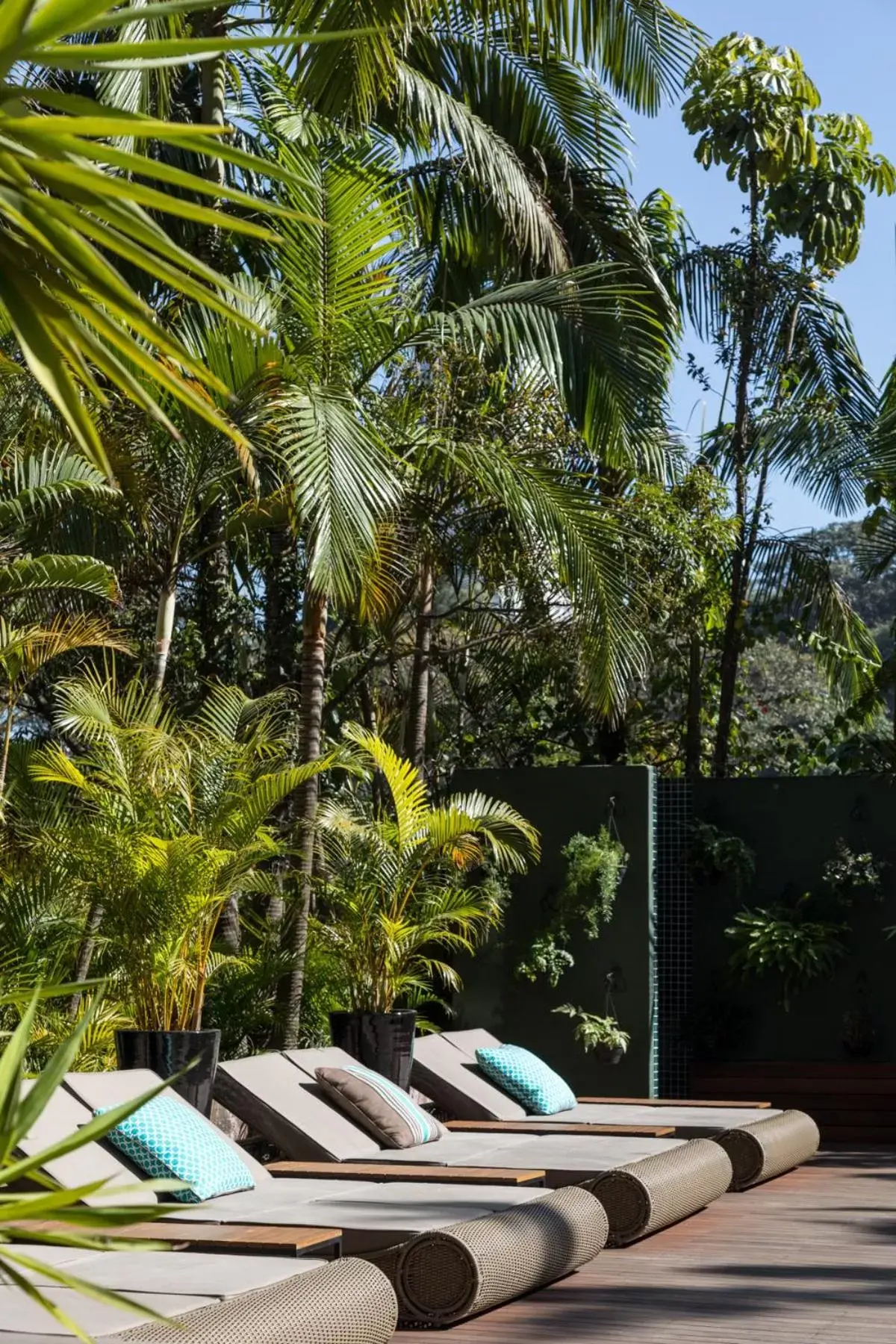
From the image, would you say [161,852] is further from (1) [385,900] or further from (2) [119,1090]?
(1) [385,900]

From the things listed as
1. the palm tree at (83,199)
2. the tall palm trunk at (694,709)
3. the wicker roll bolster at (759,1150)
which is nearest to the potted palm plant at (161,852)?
the wicker roll bolster at (759,1150)

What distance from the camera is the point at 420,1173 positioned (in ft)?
20.9

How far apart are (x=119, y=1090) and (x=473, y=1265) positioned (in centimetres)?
173

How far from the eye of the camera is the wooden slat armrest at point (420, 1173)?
20.5 feet

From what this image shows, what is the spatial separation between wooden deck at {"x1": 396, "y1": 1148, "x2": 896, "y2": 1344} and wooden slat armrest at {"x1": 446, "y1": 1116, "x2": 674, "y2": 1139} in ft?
1.53

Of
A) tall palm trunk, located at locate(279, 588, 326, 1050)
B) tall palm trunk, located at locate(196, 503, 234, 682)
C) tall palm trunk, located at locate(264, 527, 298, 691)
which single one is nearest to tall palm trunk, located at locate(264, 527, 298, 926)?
tall palm trunk, located at locate(264, 527, 298, 691)

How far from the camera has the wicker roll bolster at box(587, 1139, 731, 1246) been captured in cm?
647

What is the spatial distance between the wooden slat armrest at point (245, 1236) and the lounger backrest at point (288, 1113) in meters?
1.71

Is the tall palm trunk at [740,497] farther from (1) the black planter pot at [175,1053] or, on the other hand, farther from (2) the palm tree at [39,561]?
(1) the black planter pot at [175,1053]

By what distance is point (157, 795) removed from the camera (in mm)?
7711

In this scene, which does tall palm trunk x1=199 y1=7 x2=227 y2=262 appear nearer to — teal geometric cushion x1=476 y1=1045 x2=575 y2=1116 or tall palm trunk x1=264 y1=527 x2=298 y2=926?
tall palm trunk x1=264 y1=527 x2=298 y2=926

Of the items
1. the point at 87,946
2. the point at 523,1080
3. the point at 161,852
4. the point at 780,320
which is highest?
the point at 780,320

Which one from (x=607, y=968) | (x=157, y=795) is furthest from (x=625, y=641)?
(x=157, y=795)

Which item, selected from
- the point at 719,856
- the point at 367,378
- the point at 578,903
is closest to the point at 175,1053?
the point at 367,378
